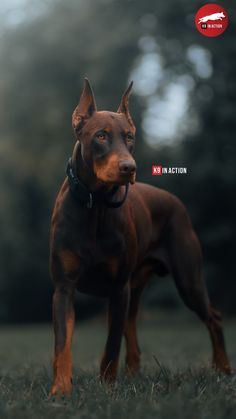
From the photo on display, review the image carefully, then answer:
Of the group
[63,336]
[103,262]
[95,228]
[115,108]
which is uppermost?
[115,108]

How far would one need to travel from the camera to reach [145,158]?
14.8 meters

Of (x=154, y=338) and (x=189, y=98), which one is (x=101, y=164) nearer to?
(x=154, y=338)

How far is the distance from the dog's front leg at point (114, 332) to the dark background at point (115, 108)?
791cm

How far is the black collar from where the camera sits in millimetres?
4621

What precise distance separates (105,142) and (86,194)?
429 millimetres

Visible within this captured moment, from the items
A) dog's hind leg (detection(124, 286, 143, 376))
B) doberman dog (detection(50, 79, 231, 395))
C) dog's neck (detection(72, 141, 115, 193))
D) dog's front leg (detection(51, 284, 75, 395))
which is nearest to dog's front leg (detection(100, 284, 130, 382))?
doberman dog (detection(50, 79, 231, 395))

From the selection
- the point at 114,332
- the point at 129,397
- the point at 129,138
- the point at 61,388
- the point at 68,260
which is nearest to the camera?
the point at 129,397

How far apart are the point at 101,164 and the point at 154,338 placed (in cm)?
896

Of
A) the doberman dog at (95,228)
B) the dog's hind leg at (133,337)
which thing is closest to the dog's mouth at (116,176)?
the doberman dog at (95,228)

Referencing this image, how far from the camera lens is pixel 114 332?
488 cm

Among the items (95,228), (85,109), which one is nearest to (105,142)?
(85,109)

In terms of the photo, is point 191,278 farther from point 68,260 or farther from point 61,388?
point 61,388

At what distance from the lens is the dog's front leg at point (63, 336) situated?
429 centimetres

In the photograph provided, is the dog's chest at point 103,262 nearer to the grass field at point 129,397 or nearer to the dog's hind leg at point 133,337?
the grass field at point 129,397
